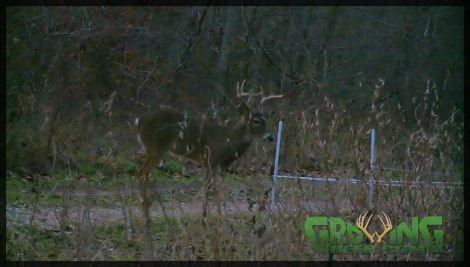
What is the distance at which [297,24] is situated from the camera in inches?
480

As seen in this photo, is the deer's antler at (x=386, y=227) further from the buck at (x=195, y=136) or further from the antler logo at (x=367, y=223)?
the buck at (x=195, y=136)

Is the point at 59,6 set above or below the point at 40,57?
above

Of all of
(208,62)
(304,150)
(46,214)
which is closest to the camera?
(304,150)

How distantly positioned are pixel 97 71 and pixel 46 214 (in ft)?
14.8

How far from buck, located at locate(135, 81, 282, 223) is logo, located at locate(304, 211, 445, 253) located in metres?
2.00

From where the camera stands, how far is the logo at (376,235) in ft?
15.2

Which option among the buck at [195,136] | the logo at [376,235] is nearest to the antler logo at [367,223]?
the logo at [376,235]

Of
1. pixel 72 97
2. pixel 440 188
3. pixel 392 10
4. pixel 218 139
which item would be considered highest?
pixel 392 10

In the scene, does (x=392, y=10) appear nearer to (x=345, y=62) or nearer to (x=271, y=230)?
(x=345, y=62)

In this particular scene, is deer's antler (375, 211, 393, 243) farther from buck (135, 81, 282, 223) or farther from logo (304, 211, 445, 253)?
buck (135, 81, 282, 223)

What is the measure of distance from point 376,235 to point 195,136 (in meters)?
2.47

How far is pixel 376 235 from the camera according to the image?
15.5ft

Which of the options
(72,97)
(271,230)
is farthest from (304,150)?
(72,97)

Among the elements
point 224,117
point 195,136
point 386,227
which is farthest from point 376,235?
point 224,117
